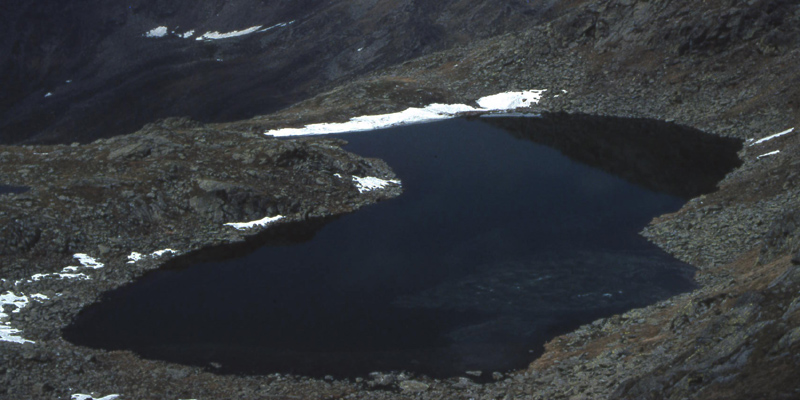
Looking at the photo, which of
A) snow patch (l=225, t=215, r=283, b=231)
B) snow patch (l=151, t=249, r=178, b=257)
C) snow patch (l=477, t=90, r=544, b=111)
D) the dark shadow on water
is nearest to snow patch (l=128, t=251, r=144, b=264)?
snow patch (l=151, t=249, r=178, b=257)

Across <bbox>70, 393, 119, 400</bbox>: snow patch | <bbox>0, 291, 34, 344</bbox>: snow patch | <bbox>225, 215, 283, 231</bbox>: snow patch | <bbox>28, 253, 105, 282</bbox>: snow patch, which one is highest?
<bbox>225, 215, 283, 231</bbox>: snow patch

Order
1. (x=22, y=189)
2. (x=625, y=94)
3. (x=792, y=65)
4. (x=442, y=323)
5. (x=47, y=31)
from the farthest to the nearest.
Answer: (x=47, y=31) → (x=625, y=94) → (x=792, y=65) → (x=22, y=189) → (x=442, y=323)

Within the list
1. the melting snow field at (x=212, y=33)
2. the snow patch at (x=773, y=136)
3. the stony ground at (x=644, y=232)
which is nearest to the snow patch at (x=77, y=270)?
the stony ground at (x=644, y=232)

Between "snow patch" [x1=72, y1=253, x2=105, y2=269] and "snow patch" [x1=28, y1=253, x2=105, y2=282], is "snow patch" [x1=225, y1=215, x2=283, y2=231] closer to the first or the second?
"snow patch" [x1=72, y1=253, x2=105, y2=269]

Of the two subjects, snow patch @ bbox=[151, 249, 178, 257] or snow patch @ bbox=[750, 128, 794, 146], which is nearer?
snow patch @ bbox=[151, 249, 178, 257]

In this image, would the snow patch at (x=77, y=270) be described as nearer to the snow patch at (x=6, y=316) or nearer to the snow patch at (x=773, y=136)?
the snow patch at (x=6, y=316)

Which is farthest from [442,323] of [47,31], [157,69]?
[47,31]

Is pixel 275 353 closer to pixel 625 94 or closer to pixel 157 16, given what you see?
pixel 625 94
